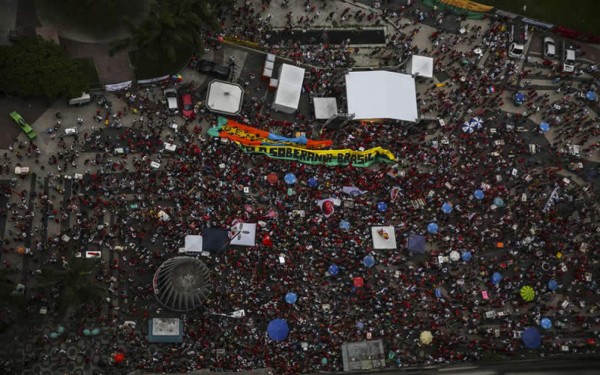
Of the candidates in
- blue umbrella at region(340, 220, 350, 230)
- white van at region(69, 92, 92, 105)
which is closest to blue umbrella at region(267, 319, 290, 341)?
blue umbrella at region(340, 220, 350, 230)

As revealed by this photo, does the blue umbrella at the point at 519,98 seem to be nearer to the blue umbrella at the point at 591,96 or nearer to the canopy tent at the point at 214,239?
the blue umbrella at the point at 591,96

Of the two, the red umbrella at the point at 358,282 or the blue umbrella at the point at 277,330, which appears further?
the red umbrella at the point at 358,282

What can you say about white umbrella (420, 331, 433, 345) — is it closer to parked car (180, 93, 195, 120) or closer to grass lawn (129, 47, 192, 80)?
parked car (180, 93, 195, 120)

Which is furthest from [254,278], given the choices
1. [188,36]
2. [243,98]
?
[188,36]

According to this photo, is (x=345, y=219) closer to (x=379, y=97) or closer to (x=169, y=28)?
(x=379, y=97)

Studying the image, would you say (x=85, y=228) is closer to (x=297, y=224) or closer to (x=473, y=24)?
(x=297, y=224)

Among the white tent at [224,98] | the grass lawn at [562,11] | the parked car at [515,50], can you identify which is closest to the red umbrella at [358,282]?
the white tent at [224,98]

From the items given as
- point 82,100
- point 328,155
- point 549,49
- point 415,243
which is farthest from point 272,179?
point 549,49
